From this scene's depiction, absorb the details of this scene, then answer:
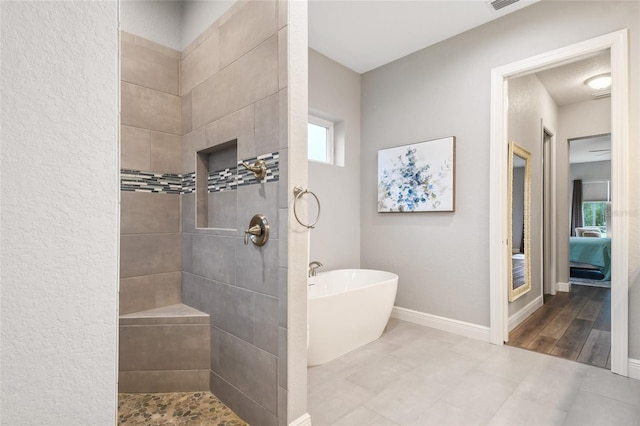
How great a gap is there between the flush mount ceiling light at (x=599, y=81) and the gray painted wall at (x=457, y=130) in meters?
1.95

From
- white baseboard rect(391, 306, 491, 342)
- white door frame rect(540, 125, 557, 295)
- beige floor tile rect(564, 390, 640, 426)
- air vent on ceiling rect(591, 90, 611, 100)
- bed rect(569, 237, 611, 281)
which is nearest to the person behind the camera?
beige floor tile rect(564, 390, 640, 426)

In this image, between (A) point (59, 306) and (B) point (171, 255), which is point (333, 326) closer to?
(B) point (171, 255)

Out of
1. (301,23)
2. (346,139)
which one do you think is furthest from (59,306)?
(346,139)

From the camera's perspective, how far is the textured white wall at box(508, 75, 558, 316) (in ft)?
10.7

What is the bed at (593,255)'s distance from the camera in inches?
207

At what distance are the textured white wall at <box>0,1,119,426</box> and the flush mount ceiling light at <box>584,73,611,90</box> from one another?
4.95 meters

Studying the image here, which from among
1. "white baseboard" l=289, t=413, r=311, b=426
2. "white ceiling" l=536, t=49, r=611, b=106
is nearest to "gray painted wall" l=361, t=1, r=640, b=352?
"white ceiling" l=536, t=49, r=611, b=106

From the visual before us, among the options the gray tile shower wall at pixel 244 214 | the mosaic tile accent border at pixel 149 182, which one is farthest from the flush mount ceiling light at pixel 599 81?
the mosaic tile accent border at pixel 149 182

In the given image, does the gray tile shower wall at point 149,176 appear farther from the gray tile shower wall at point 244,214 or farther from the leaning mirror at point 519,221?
the leaning mirror at point 519,221

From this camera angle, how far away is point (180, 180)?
8.00ft

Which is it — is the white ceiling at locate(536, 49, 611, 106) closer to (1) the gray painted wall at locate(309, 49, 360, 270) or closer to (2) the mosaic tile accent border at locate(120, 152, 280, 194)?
(1) the gray painted wall at locate(309, 49, 360, 270)

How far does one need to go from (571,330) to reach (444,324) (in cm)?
121

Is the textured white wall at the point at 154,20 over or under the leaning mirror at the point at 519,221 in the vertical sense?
over

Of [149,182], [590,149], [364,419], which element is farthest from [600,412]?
[590,149]
